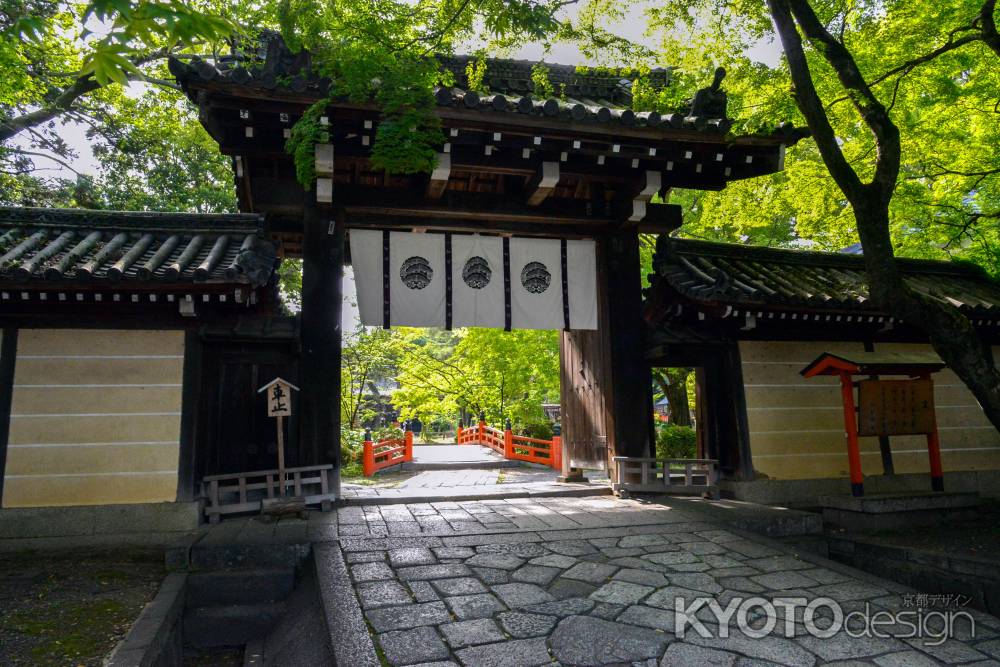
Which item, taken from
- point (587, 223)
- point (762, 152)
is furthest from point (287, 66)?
point (762, 152)

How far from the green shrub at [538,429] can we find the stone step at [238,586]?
1338 cm

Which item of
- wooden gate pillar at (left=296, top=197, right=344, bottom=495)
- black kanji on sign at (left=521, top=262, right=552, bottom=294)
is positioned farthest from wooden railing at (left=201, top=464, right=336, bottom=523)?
black kanji on sign at (left=521, top=262, right=552, bottom=294)

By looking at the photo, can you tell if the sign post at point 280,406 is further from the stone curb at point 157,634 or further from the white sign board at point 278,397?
the stone curb at point 157,634

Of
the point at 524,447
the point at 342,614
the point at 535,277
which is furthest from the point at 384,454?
the point at 342,614

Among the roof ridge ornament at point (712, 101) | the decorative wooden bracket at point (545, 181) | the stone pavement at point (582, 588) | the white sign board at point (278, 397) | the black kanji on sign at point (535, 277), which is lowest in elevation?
the stone pavement at point (582, 588)

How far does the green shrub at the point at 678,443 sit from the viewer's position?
49.4 feet

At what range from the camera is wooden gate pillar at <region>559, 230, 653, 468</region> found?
8.84 metres

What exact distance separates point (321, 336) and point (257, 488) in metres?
2.22

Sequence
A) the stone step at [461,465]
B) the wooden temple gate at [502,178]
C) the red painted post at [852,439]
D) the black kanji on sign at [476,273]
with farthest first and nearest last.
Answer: the stone step at [461,465], the black kanji on sign at [476,273], the red painted post at [852,439], the wooden temple gate at [502,178]

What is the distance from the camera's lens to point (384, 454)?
16031mm

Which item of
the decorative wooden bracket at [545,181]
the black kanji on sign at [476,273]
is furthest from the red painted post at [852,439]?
the black kanji on sign at [476,273]

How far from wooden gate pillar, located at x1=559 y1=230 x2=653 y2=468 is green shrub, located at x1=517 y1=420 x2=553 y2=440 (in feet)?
27.9

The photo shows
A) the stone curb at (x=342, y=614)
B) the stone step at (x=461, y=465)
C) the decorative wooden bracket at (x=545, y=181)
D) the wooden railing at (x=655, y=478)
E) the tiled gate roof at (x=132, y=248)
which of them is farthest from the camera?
the stone step at (x=461, y=465)

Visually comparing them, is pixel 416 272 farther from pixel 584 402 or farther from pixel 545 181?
pixel 584 402
